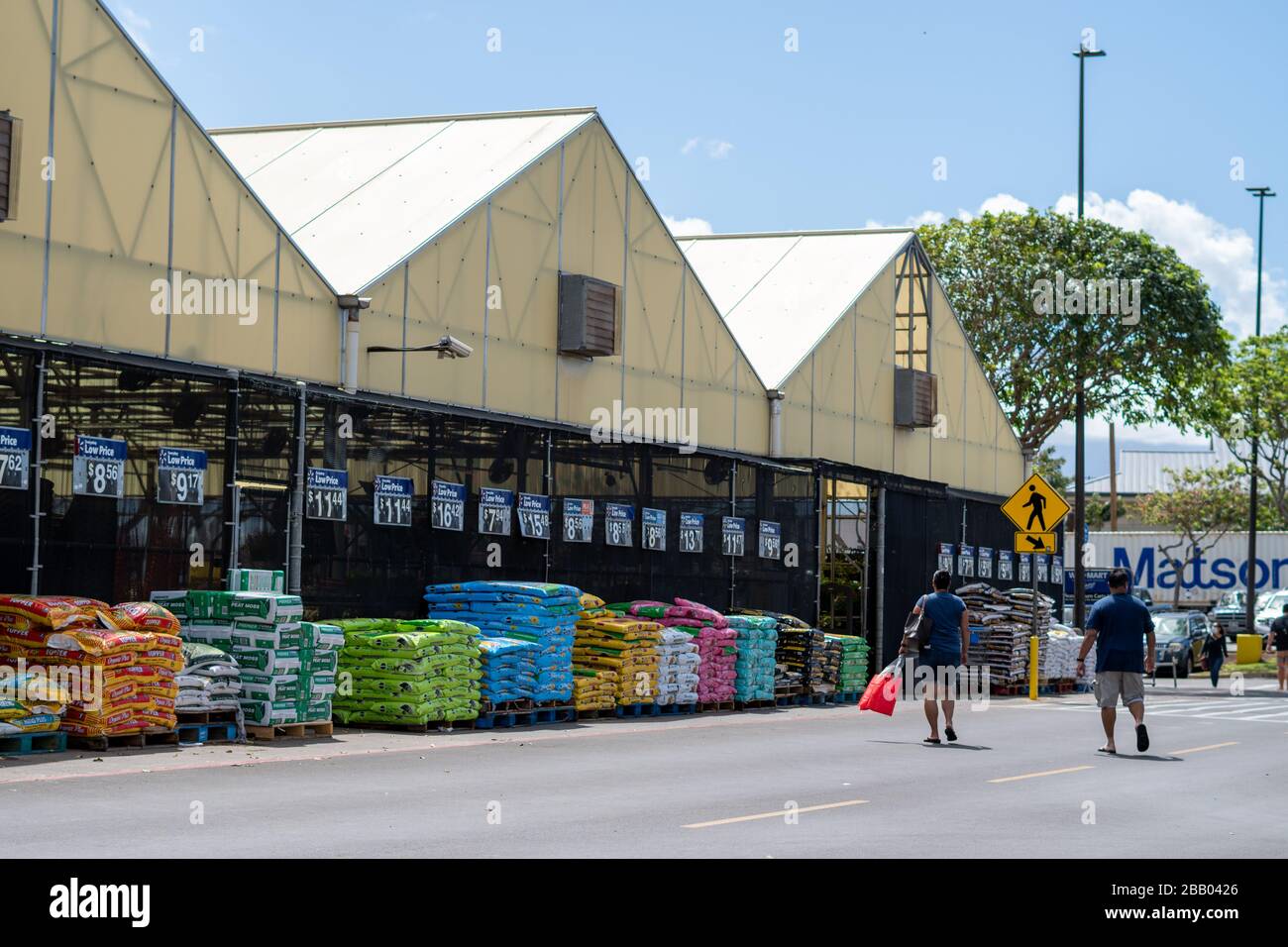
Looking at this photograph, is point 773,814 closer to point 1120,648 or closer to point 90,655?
point 90,655

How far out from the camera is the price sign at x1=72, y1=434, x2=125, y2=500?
18.0 m

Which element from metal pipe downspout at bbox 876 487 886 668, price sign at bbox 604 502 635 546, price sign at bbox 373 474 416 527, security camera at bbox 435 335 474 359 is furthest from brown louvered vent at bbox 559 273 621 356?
metal pipe downspout at bbox 876 487 886 668

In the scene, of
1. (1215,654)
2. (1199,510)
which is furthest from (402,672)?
(1199,510)

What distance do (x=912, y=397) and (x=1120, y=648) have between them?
20.0 meters

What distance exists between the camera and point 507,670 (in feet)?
71.5

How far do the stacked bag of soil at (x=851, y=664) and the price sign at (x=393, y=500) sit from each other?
9.45 metres

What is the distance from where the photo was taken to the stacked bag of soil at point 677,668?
24766 mm

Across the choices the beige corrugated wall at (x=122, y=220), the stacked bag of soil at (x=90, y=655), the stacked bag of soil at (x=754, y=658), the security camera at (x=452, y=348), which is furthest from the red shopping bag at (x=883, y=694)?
the stacked bag of soil at (x=90, y=655)

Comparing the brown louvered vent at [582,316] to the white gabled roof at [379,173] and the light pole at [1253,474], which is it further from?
the light pole at [1253,474]

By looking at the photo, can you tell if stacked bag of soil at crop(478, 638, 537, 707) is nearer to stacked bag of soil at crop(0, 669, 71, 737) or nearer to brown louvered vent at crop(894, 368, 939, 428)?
stacked bag of soil at crop(0, 669, 71, 737)

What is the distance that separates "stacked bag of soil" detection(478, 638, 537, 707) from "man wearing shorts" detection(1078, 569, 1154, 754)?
6.61m
